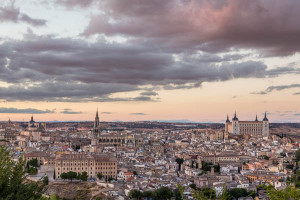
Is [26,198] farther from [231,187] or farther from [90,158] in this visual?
[90,158]

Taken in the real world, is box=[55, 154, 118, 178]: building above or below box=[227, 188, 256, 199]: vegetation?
above

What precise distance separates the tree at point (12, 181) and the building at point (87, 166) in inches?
1246

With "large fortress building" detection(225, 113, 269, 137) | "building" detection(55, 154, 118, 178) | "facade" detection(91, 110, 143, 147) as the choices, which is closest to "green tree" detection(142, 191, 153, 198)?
"building" detection(55, 154, 118, 178)

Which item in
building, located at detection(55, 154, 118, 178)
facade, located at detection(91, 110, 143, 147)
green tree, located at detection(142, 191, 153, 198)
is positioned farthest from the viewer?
facade, located at detection(91, 110, 143, 147)

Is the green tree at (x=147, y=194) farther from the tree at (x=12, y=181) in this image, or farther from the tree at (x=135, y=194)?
the tree at (x=12, y=181)

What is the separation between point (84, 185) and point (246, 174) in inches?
618

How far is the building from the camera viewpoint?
126 feet

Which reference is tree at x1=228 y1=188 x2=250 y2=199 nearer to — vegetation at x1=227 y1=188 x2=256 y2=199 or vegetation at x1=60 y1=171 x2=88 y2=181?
vegetation at x1=227 y1=188 x2=256 y2=199

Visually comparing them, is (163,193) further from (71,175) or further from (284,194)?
(284,194)

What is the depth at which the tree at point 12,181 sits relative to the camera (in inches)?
275

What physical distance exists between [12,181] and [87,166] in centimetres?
3218

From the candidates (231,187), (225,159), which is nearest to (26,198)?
(231,187)

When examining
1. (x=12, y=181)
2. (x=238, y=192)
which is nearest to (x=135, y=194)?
(x=238, y=192)

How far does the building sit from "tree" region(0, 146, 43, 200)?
31642 mm
